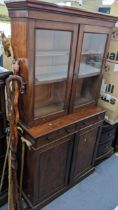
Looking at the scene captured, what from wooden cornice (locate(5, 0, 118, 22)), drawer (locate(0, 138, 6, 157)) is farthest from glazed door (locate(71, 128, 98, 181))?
wooden cornice (locate(5, 0, 118, 22))

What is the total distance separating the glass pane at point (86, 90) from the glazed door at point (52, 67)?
29 cm

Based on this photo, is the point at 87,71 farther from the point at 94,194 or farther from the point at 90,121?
the point at 94,194

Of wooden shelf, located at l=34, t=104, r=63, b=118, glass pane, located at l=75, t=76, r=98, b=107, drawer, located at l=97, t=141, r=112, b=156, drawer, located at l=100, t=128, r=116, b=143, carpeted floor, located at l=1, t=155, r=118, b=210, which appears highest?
glass pane, located at l=75, t=76, r=98, b=107

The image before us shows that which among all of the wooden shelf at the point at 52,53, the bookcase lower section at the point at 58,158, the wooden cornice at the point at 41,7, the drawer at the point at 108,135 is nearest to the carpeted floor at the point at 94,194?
the bookcase lower section at the point at 58,158

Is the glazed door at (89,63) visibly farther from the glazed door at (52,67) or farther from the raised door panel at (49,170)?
the raised door panel at (49,170)

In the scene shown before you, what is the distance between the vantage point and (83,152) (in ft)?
6.53

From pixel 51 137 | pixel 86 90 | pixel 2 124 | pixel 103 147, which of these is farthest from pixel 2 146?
pixel 103 147

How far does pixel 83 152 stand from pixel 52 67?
0.98 metres

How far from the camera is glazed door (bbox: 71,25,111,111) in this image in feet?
5.23

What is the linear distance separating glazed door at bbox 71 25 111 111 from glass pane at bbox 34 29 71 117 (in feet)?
0.37

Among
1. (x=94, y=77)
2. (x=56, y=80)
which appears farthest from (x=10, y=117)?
(x=94, y=77)

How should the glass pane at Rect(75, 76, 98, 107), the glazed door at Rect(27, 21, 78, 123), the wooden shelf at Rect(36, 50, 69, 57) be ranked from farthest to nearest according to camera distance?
the glass pane at Rect(75, 76, 98, 107) → the wooden shelf at Rect(36, 50, 69, 57) → the glazed door at Rect(27, 21, 78, 123)

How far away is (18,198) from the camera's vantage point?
1557mm

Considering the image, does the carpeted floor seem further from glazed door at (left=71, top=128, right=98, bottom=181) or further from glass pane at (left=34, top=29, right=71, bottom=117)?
glass pane at (left=34, top=29, right=71, bottom=117)
